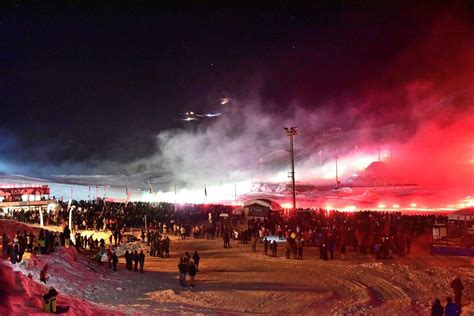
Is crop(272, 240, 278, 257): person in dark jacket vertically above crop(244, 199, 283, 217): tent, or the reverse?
crop(244, 199, 283, 217): tent

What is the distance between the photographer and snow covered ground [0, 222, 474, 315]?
1129cm

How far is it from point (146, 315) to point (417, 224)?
18230 mm

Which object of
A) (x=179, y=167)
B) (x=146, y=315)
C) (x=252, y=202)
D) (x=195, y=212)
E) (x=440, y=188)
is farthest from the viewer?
(x=179, y=167)

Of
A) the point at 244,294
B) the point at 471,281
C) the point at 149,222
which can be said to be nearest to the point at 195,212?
the point at 149,222

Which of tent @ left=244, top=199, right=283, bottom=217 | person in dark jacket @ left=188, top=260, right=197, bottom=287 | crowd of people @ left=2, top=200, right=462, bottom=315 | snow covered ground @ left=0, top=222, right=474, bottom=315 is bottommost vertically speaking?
snow covered ground @ left=0, top=222, right=474, bottom=315

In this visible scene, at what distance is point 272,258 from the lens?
1930cm

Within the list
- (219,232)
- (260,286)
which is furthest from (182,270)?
(219,232)

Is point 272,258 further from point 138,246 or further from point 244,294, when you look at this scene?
point 138,246

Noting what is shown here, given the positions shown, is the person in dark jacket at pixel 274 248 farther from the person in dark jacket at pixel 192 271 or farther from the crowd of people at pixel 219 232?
the person in dark jacket at pixel 192 271

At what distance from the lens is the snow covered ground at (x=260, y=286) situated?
11.3 m

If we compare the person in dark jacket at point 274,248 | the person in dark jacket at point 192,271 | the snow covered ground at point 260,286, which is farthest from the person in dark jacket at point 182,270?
the person in dark jacket at point 274,248

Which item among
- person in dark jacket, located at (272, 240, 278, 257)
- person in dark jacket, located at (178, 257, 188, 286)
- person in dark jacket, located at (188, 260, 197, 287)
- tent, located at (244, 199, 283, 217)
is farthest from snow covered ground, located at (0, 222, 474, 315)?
tent, located at (244, 199, 283, 217)

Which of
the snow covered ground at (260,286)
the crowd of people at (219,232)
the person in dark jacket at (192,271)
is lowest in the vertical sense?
the snow covered ground at (260,286)

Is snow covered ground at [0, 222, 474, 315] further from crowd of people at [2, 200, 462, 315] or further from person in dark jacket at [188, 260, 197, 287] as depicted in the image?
crowd of people at [2, 200, 462, 315]
